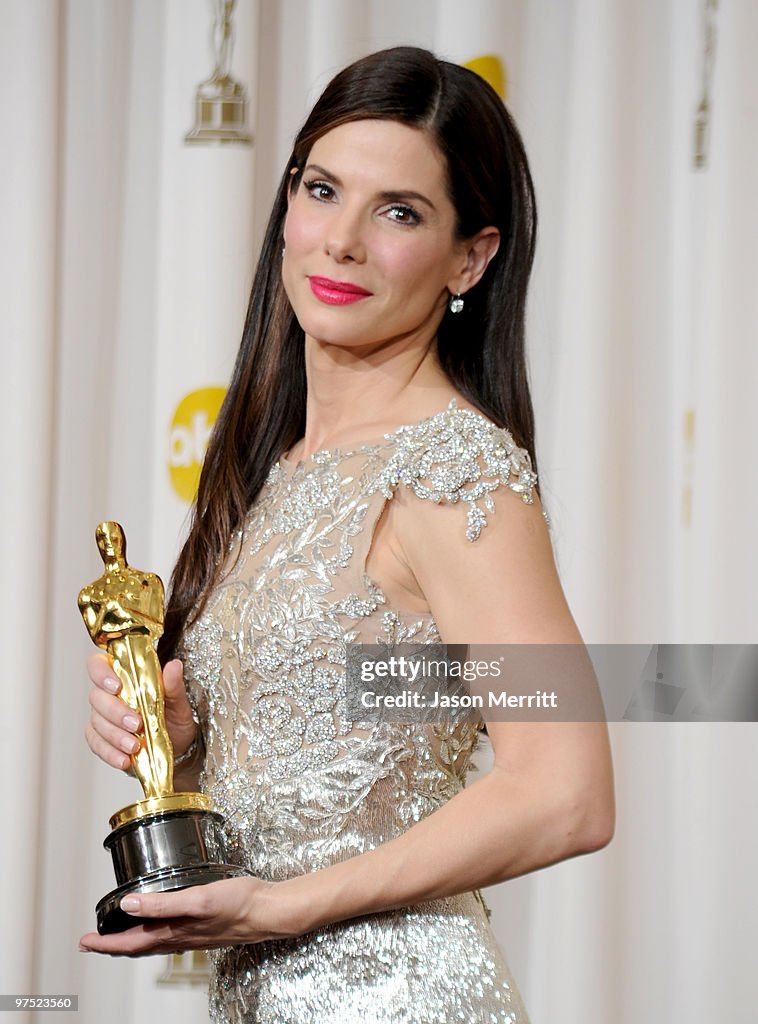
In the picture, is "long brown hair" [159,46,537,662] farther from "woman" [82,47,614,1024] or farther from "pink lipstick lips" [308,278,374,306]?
"pink lipstick lips" [308,278,374,306]

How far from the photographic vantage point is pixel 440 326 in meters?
1.42

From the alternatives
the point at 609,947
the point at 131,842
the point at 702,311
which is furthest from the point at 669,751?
the point at 131,842

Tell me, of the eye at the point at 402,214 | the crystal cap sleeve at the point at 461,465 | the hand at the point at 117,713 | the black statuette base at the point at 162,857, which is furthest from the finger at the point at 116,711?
the eye at the point at 402,214

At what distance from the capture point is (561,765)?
3.48ft

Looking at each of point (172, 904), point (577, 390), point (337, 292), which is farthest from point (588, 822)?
point (577, 390)

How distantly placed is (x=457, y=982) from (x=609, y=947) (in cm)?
121

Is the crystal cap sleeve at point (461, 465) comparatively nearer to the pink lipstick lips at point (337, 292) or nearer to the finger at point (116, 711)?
the pink lipstick lips at point (337, 292)

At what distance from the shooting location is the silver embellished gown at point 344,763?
46.3 inches

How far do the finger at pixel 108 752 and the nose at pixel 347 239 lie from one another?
0.53 meters

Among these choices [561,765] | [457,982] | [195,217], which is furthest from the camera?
[195,217]

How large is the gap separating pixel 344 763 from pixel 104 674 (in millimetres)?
260

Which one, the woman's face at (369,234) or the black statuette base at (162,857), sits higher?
the woman's face at (369,234)

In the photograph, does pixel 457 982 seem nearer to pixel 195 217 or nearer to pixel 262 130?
pixel 195 217

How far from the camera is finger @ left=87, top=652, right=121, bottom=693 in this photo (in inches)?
49.5
